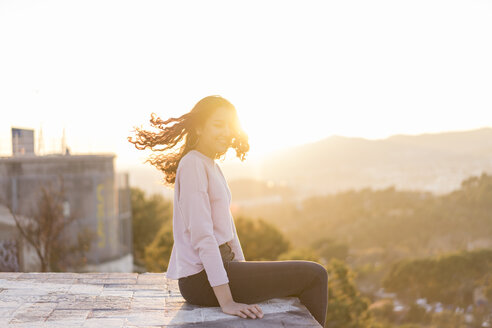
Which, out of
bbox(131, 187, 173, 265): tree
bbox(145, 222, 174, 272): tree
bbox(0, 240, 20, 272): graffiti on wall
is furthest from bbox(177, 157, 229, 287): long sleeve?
bbox(131, 187, 173, 265): tree

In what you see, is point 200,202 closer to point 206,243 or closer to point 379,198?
point 206,243

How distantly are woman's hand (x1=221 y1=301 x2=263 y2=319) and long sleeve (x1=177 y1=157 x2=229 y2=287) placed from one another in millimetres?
170

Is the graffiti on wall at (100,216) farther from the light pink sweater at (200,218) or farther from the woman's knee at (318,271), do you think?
the woman's knee at (318,271)

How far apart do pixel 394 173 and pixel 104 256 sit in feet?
260

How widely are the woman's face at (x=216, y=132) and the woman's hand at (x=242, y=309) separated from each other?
883 millimetres

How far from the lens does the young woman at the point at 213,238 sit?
9.06ft

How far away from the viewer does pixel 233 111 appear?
2979 mm

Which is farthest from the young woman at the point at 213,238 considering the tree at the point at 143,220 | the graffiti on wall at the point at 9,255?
the tree at the point at 143,220

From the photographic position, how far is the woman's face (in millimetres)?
2926

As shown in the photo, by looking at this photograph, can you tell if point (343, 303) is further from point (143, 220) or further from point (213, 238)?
point (213, 238)

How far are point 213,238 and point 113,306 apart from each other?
944 millimetres

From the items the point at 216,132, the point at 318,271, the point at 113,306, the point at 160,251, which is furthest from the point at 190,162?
the point at 160,251

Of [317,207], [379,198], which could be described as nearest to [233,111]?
[379,198]

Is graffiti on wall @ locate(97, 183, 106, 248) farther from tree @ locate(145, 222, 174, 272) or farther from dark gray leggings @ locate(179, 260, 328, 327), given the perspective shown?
dark gray leggings @ locate(179, 260, 328, 327)
